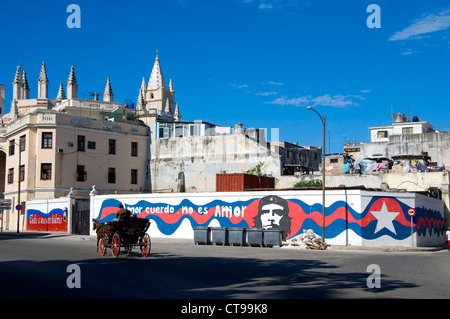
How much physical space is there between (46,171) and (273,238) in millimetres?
30847

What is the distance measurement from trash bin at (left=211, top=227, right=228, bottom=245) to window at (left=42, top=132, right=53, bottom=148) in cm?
2772

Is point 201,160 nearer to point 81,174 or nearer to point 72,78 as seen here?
point 81,174

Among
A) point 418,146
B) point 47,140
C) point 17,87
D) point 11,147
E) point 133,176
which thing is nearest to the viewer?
point 47,140

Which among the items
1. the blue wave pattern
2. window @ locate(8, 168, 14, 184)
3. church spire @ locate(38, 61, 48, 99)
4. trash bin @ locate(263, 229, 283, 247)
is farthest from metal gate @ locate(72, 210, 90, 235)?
church spire @ locate(38, 61, 48, 99)

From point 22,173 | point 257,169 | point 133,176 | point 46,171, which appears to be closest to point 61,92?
point 133,176

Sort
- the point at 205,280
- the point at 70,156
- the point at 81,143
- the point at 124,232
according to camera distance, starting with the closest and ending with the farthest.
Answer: the point at 205,280 → the point at 124,232 → the point at 70,156 → the point at 81,143

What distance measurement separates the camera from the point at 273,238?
27047mm

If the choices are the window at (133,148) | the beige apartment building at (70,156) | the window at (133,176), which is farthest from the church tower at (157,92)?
the window at (133,176)

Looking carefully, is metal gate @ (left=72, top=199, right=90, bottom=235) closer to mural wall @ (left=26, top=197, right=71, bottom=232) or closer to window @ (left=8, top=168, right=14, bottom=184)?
mural wall @ (left=26, top=197, right=71, bottom=232)

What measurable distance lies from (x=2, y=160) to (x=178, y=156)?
→ 2688 centimetres

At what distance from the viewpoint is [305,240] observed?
27250 mm

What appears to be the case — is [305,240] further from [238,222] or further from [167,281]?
[167,281]

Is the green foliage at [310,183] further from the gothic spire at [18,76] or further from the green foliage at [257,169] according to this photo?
the gothic spire at [18,76]
